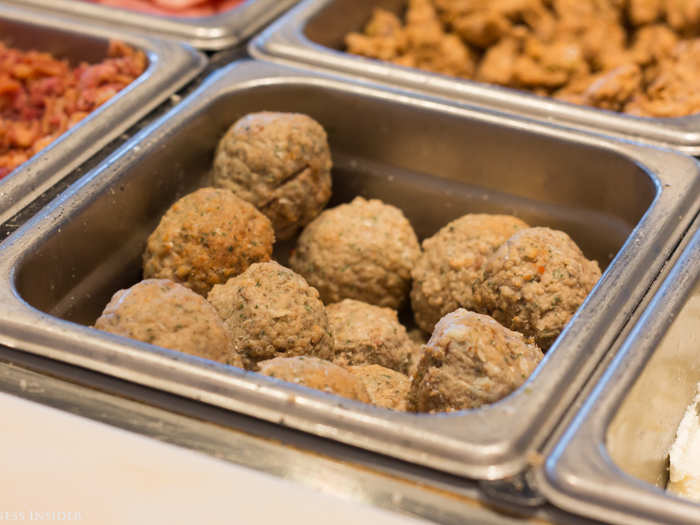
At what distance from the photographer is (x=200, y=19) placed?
245 centimetres

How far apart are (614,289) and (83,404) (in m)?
0.92

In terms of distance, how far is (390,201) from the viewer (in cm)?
221

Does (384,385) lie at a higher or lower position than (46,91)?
lower

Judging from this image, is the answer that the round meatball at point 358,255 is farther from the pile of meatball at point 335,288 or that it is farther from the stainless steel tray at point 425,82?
the stainless steel tray at point 425,82

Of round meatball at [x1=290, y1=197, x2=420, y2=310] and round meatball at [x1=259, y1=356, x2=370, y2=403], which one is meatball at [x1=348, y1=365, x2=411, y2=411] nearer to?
round meatball at [x1=259, y1=356, x2=370, y2=403]

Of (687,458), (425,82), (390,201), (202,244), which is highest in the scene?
(425,82)

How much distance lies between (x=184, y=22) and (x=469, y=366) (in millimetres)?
1501

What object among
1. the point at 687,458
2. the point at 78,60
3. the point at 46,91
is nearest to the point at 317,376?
the point at 687,458

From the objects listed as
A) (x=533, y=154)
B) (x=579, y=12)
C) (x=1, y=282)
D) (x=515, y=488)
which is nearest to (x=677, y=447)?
(x=515, y=488)

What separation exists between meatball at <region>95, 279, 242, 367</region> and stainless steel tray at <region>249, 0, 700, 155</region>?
3.15 ft

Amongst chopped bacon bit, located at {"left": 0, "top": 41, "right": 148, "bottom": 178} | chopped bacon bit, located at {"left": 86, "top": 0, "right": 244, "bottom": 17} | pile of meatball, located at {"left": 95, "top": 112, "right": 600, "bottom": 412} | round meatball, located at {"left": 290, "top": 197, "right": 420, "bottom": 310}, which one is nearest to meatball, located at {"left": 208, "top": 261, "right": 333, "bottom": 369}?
pile of meatball, located at {"left": 95, "top": 112, "right": 600, "bottom": 412}

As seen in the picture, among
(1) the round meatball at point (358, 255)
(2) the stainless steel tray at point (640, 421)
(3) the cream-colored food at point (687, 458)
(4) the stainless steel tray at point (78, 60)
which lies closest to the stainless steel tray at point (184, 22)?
(4) the stainless steel tray at point (78, 60)

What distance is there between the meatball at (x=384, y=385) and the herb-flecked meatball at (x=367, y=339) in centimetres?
7

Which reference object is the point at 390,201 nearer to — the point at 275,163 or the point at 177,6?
the point at 275,163
